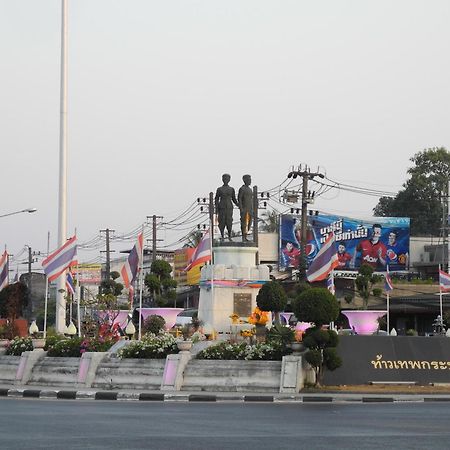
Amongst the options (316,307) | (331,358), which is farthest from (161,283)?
(331,358)

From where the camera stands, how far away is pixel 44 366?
33219 mm

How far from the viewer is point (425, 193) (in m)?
99.4

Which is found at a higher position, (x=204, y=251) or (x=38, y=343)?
(x=204, y=251)

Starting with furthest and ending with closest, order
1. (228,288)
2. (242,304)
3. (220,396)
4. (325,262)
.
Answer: (242,304)
(228,288)
(325,262)
(220,396)

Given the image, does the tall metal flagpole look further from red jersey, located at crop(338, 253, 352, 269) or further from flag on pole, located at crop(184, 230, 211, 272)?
red jersey, located at crop(338, 253, 352, 269)

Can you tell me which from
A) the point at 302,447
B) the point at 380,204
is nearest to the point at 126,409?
the point at 302,447

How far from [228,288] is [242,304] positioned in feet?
2.48

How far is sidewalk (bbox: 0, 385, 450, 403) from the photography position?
27.9m

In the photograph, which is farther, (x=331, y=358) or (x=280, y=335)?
(x=280, y=335)

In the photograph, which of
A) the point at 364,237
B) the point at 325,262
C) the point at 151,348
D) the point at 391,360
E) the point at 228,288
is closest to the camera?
the point at 391,360

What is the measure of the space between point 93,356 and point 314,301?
20.9 feet

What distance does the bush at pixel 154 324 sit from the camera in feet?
115

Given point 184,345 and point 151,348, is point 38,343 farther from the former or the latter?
point 184,345

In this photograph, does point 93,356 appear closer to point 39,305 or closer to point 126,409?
point 126,409
